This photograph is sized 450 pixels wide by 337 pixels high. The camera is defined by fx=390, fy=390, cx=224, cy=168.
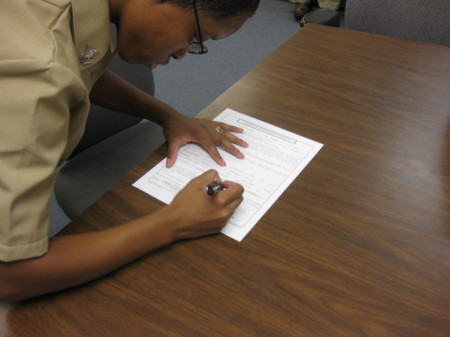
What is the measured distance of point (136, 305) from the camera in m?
0.54

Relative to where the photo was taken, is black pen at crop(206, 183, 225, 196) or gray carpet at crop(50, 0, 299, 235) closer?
black pen at crop(206, 183, 225, 196)

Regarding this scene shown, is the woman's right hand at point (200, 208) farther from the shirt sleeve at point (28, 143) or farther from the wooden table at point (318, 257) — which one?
the shirt sleeve at point (28, 143)

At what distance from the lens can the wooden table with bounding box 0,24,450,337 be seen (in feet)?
1.72

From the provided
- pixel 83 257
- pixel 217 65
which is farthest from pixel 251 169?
pixel 217 65

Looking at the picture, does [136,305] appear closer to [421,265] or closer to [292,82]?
[421,265]

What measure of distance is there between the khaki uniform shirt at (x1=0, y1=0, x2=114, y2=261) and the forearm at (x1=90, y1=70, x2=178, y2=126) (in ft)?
1.29

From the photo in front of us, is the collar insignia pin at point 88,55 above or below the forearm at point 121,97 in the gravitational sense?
above

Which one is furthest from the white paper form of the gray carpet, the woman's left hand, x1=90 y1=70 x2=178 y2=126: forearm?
the gray carpet

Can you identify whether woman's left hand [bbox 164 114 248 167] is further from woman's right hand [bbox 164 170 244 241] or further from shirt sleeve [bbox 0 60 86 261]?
shirt sleeve [bbox 0 60 86 261]

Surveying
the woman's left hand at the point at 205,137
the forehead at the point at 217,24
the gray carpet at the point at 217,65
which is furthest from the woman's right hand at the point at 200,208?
the gray carpet at the point at 217,65

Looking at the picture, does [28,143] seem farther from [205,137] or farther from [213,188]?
[205,137]

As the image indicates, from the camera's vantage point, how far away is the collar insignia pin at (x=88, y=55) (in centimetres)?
60

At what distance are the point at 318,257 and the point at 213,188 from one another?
20 centimetres

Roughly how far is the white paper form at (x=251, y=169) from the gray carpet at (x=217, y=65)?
1.13 meters
